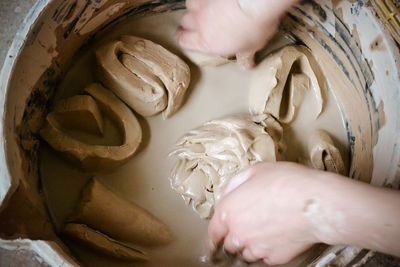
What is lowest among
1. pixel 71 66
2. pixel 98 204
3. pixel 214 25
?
pixel 98 204

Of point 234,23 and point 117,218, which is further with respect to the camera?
point 117,218

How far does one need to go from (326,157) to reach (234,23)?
0.48 metres

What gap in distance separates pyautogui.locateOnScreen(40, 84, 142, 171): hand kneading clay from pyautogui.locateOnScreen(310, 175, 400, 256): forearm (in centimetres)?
59

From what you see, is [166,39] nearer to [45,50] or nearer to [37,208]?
[45,50]

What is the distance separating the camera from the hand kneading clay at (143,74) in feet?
3.89

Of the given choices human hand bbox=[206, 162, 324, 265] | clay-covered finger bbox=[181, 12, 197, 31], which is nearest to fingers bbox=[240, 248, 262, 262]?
human hand bbox=[206, 162, 324, 265]

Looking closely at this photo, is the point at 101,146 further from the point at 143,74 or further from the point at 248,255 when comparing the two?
the point at 248,255

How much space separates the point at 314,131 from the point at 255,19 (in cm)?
46

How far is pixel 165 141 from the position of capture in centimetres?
125

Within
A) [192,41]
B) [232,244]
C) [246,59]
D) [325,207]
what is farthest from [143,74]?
[325,207]

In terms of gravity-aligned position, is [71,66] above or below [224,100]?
above

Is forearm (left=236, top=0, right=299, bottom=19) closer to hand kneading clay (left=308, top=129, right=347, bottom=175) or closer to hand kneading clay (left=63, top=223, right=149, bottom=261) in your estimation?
hand kneading clay (left=308, top=129, right=347, bottom=175)

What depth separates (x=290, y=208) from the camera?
81 centimetres

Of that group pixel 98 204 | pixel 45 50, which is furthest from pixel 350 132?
pixel 45 50
